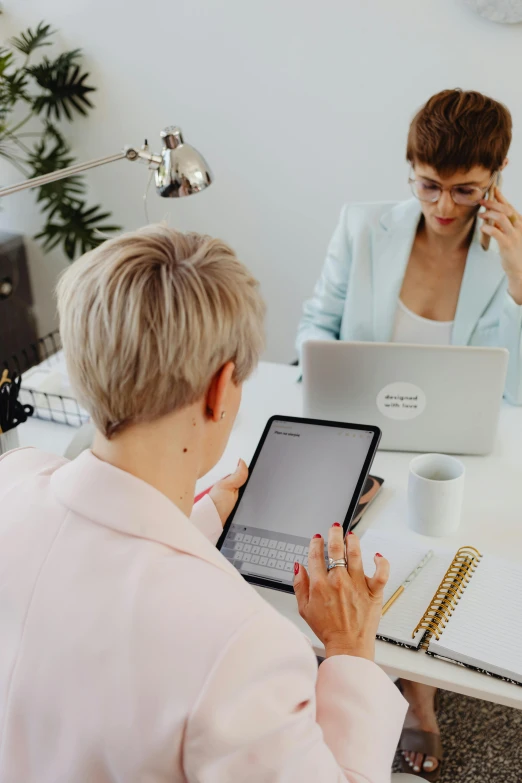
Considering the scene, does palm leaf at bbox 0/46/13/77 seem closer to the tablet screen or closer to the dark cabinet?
the dark cabinet

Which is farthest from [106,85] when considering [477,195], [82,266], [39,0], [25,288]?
[82,266]

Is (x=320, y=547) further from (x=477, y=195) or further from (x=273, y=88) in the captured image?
(x=273, y=88)

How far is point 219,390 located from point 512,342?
1.17m

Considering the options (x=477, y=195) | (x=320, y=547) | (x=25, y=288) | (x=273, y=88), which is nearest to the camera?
(x=320, y=547)

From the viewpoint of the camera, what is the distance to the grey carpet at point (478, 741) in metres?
1.73

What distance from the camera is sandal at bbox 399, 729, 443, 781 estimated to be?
172 cm

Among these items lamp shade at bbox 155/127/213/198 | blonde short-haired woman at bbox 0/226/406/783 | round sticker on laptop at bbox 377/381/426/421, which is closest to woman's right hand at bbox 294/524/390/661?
blonde short-haired woman at bbox 0/226/406/783

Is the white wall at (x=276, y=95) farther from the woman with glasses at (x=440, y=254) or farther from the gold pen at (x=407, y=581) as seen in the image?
the gold pen at (x=407, y=581)

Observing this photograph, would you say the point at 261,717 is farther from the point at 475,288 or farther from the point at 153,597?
the point at 475,288

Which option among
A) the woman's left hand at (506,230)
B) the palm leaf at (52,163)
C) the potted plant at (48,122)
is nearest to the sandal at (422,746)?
the woman's left hand at (506,230)

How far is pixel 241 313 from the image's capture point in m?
0.86

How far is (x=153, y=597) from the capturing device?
2.41ft

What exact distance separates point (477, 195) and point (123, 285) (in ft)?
3.99

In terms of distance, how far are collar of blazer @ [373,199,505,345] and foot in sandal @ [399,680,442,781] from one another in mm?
850
